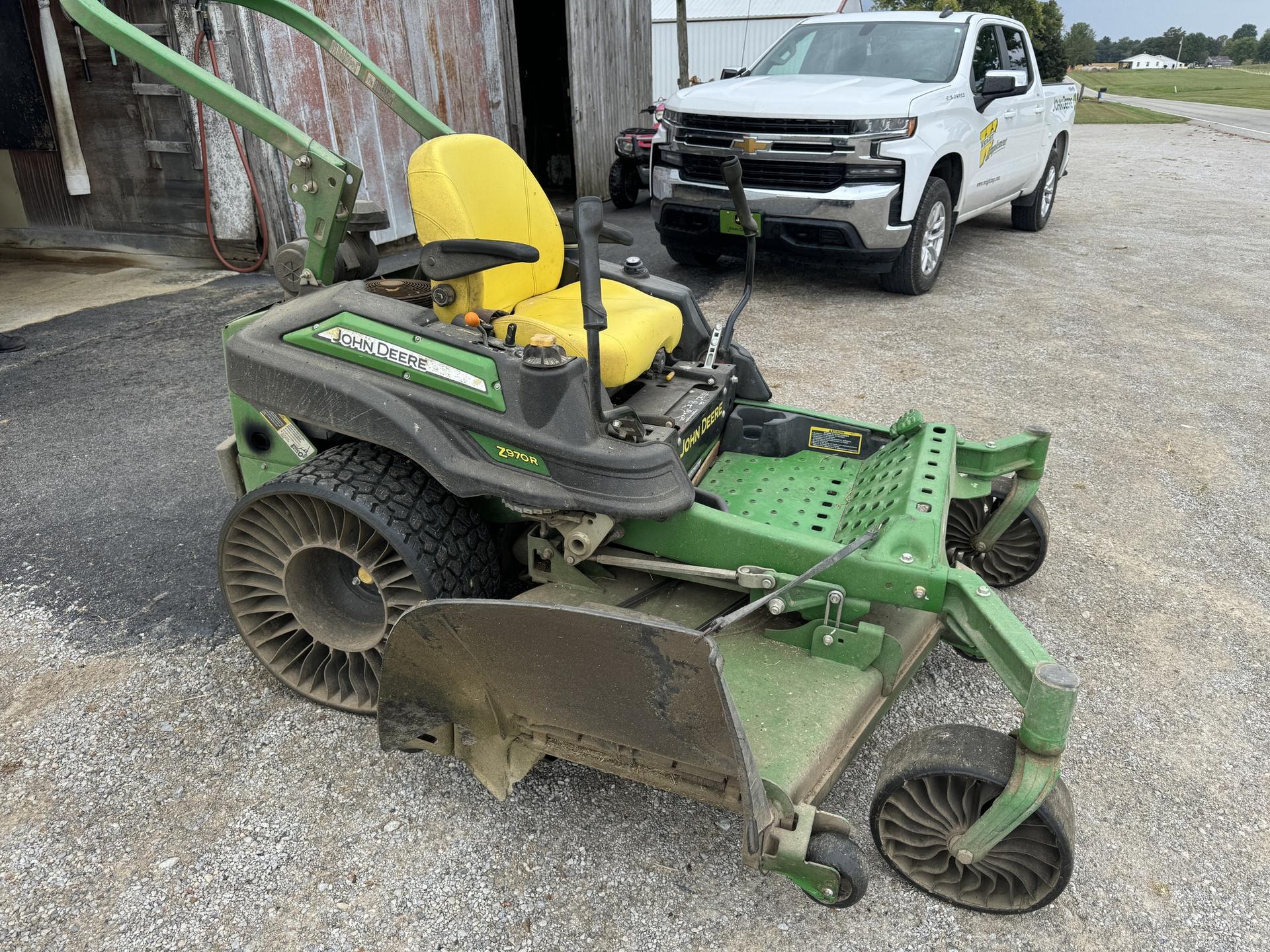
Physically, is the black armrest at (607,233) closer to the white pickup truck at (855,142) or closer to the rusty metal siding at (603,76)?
the white pickup truck at (855,142)

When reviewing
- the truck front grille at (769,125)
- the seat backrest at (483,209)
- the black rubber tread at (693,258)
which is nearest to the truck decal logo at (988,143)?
the truck front grille at (769,125)

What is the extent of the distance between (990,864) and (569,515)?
136 centimetres

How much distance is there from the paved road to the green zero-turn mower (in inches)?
978

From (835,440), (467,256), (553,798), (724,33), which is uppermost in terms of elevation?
(724,33)

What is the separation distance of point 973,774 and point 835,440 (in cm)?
158

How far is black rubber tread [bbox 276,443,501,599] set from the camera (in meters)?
2.52

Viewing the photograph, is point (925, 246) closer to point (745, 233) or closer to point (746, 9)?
point (745, 233)

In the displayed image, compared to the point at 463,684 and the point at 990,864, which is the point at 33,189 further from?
the point at 990,864

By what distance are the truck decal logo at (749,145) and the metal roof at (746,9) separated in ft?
82.3

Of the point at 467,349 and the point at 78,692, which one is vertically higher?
the point at 467,349

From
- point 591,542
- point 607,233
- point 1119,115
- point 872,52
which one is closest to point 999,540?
point 591,542

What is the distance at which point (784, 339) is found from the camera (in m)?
6.41

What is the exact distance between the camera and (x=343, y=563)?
290 cm

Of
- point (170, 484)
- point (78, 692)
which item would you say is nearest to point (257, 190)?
point (170, 484)
